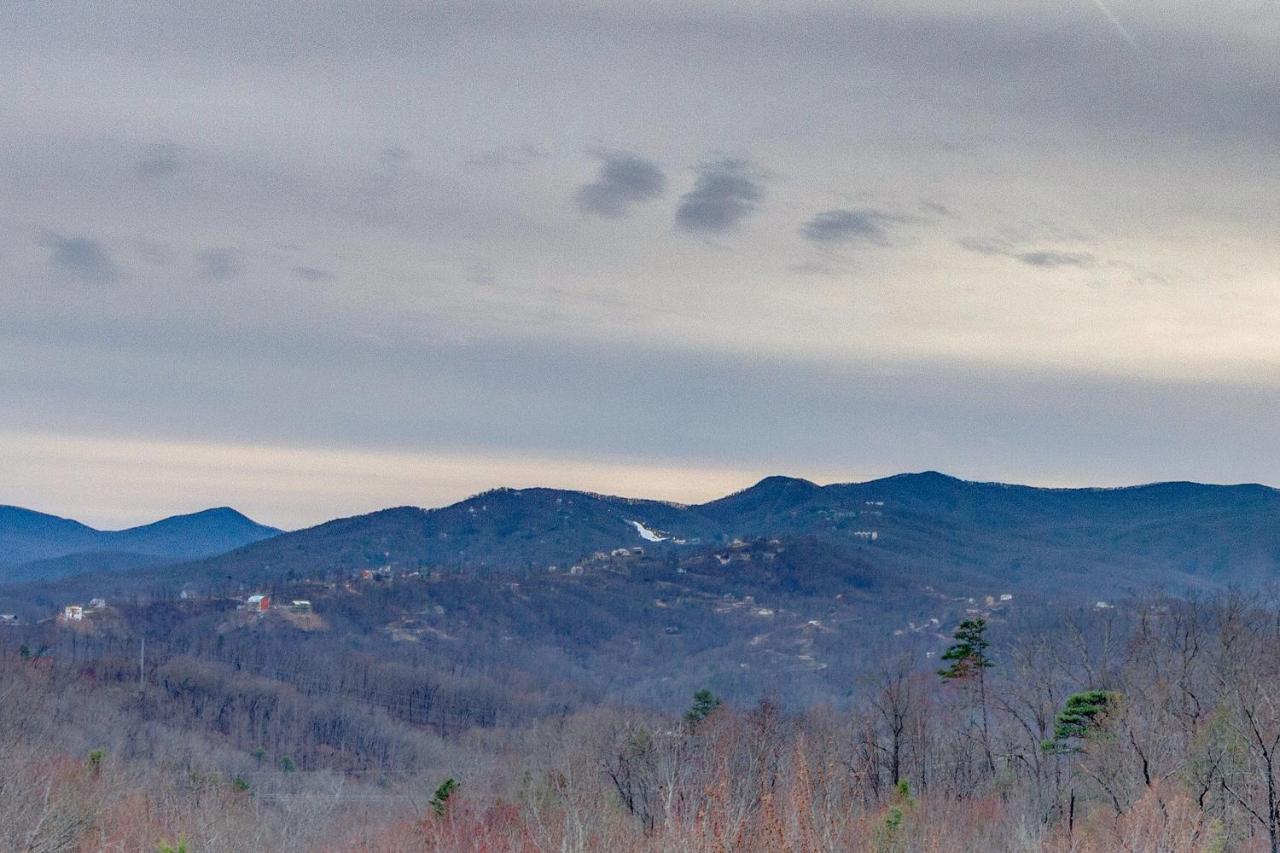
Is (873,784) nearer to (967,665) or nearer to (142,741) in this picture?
(967,665)

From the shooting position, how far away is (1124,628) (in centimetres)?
13638

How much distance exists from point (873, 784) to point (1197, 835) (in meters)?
34.3

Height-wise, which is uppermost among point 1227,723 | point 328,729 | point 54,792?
point 1227,723

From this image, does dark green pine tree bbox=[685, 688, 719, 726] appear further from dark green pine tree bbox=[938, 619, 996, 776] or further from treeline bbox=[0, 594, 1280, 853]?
dark green pine tree bbox=[938, 619, 996, 776]

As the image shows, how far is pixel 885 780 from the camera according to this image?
66438 millimetres

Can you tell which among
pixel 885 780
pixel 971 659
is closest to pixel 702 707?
pixel 885 780

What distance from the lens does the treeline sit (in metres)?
27.3

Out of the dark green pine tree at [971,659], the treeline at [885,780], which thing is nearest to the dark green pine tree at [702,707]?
the treeline at [885,780]

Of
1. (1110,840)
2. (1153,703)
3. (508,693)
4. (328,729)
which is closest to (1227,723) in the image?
(1110,840)

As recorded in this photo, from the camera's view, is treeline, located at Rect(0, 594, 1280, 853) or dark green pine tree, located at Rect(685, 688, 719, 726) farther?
dark green pine tree, located at Rect(685, 688, 719, 726)

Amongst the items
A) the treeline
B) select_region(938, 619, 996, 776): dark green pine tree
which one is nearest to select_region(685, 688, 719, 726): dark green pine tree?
the treeline

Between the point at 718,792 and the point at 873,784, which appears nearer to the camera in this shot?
the point at 718,792

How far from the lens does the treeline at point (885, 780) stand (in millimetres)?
27344

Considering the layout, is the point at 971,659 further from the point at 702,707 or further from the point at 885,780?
the point at 702,707
